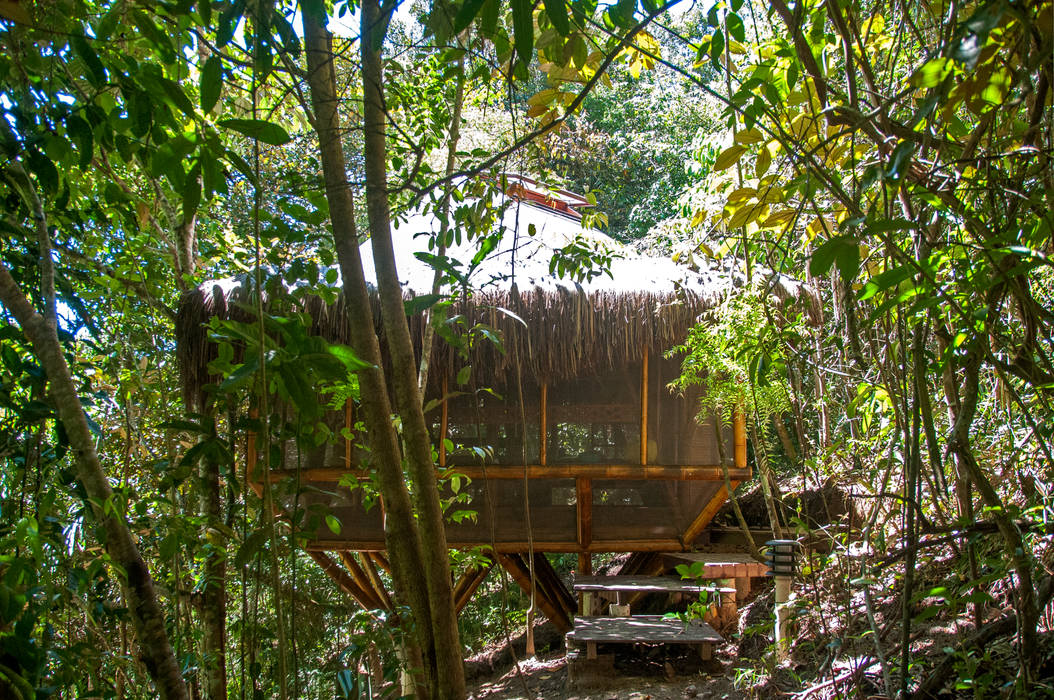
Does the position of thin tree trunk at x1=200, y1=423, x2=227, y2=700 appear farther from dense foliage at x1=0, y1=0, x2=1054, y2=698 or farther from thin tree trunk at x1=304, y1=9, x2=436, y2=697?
thin tree trunk at x1=304, y1=9, x2=436, y2=697

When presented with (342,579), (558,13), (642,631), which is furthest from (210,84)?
(342,579)

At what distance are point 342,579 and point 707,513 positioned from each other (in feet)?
8.82

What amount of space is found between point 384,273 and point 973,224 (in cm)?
98

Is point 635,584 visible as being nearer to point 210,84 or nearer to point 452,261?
point 452,261

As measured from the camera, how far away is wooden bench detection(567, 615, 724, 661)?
401 cm

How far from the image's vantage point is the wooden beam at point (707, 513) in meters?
4.71

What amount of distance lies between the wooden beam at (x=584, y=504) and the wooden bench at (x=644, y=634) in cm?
53

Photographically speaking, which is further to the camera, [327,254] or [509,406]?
[509,406]

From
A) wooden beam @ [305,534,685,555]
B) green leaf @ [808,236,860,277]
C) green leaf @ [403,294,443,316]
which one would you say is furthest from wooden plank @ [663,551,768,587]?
green leaf @ [808,236,860,277]

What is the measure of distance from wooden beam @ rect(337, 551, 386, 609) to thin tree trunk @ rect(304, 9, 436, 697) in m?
4.48

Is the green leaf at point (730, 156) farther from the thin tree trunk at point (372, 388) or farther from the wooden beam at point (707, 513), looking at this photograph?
the wooden beam at point (707, 513)

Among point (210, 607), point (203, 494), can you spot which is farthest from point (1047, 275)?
point (210, 607)

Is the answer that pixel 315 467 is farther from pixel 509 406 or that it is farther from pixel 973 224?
pixel 973 224

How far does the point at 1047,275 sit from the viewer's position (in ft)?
6.33
